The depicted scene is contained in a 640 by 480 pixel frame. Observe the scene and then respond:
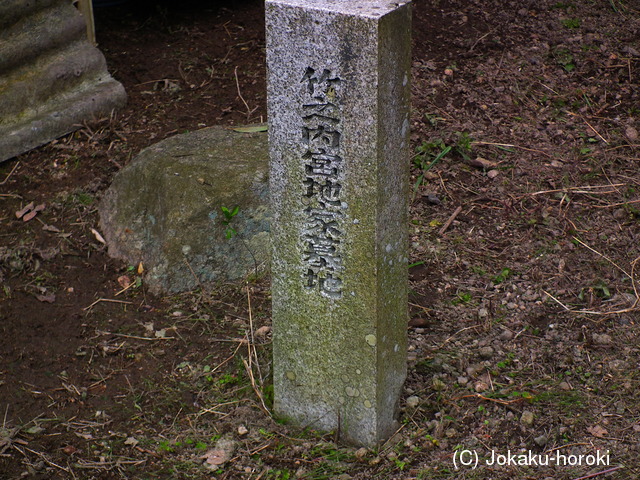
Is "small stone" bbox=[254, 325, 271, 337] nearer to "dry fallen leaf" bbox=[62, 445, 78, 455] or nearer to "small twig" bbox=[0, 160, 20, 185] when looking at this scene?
"dry fallen leaf" bbox=[62, 445, 78, 455]

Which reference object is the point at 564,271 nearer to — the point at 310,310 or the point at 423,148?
the point at 423,148

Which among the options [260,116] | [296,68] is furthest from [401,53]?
[260,116]

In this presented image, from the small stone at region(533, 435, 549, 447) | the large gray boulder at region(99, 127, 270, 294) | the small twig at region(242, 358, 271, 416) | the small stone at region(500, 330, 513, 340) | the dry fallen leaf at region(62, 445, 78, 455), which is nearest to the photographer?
the small stone at region(533, 435, 549, 447)

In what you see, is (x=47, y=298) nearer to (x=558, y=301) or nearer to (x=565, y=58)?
(x=558, y=301)

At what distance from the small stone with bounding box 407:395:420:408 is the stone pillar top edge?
5.31 ft

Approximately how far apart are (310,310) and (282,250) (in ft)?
0.82

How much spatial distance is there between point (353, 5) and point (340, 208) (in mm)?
671

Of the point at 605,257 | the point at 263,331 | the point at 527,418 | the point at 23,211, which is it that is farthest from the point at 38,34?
the point at 527,418

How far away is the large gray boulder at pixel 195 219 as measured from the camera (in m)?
4.09

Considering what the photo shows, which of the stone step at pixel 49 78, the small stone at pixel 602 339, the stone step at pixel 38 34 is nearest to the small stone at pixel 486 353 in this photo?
Answer: the small stone at pixel 602 339

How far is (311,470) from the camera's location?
3.01 m

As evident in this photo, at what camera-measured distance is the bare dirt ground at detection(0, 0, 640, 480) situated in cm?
311

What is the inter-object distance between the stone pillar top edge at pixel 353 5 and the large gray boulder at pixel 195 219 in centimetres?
172

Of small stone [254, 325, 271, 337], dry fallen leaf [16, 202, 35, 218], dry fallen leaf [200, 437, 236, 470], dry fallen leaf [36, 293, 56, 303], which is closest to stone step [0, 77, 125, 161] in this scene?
dry fallen leaf [16, 202, 35, 218]
